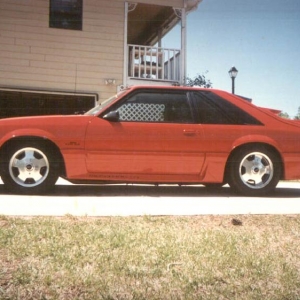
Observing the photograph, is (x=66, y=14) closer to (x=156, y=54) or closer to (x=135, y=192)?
(x=156, y=54)

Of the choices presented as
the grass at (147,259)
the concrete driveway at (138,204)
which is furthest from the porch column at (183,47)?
the grass at (147,259)

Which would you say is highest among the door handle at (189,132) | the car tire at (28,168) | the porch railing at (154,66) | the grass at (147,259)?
the porch railing at (154,66)

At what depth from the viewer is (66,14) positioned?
1176cm

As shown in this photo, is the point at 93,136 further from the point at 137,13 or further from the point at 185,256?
the point at 137,13

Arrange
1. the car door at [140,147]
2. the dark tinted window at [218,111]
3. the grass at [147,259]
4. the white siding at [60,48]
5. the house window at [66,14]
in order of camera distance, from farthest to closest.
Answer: the house window at [66,14] → the white siding at [60,48] → the dark tinted window at [218,111] → the car door at [140,147] → the grass at [147,259]

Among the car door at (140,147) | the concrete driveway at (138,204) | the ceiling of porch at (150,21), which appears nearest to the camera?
the concrete driveway at (138,204)

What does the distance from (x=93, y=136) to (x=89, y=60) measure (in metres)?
6.73

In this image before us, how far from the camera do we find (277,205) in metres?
4.64

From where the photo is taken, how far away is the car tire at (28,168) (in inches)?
202

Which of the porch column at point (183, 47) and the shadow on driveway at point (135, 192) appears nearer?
the shadow on driveway at point (135, 192)

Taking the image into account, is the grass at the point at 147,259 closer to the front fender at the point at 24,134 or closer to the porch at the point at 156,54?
the front fender at the point at 24,134

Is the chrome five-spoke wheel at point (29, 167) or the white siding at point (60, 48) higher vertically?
the white siding at point (60, 48)

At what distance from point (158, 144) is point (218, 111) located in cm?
94

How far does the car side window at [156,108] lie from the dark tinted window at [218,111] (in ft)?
0.55
